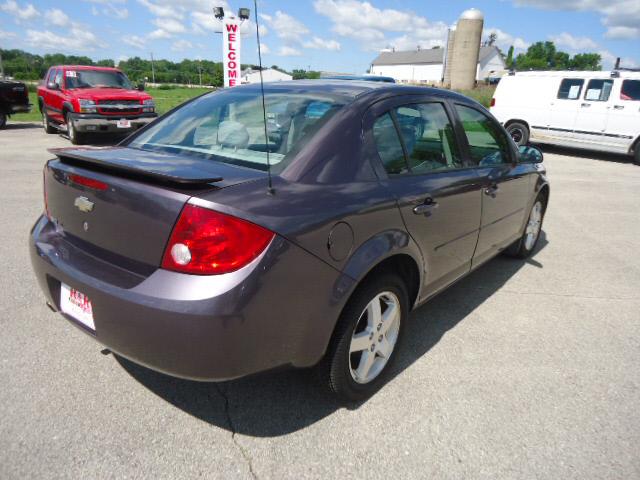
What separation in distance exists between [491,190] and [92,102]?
1054 cm

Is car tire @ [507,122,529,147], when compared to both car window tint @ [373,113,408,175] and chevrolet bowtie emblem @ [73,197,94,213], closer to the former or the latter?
car window tint @ [373,113,408,175]

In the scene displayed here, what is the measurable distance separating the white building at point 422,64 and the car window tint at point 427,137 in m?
96.4

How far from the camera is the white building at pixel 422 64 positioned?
97.2 meters

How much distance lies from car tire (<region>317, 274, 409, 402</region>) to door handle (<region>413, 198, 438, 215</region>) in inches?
15.2

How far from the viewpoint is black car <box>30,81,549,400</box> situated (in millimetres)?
1808

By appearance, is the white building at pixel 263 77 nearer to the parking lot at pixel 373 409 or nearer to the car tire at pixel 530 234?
the parking lot at pixel 373 409

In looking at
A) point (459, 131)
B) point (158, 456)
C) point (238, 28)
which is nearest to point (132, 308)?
point (158, 456)

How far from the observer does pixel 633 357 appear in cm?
304

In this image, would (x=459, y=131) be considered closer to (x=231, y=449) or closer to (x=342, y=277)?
(x=342, y=277)

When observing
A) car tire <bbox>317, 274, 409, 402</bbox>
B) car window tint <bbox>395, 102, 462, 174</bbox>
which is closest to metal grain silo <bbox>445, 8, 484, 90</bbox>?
car window tint <bbox>395, 102, 462, 174</bbox>

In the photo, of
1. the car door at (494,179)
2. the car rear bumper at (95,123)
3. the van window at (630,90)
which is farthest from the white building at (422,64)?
the car door at (494,179)

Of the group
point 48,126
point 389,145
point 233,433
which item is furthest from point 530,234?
point 48,126

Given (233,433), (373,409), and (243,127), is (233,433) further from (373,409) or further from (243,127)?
(243,127)

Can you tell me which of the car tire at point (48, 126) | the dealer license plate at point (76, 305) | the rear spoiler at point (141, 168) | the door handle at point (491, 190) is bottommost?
the car tire at point (48, 126)
